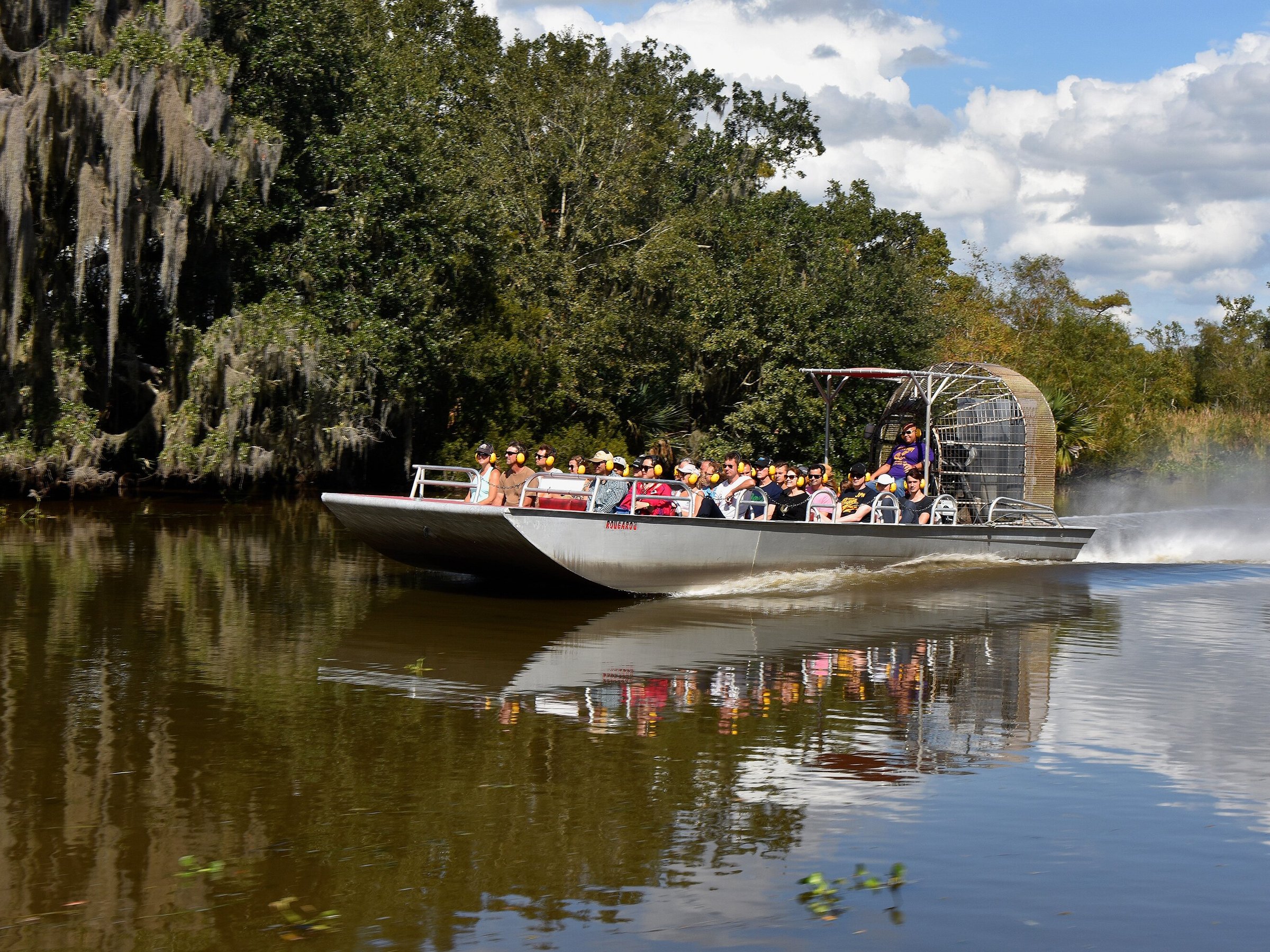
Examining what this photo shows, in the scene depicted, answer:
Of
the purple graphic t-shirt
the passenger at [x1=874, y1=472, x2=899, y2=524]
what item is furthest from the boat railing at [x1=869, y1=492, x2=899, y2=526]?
the purple graphic t-shirt

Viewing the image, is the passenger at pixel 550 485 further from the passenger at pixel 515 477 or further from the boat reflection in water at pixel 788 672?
the boat reflection in water at pixel 788 672

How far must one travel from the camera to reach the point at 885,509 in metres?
18.8

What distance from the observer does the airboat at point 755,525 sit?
49.9 feet

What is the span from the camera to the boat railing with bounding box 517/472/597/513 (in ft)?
50.0

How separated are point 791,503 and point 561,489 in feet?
11.5

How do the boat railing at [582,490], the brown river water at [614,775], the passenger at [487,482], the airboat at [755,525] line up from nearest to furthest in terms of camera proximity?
the brown river water at [614,775], the airboat at [755,525], the boat railing at [582,490], the passenger at [487,482]

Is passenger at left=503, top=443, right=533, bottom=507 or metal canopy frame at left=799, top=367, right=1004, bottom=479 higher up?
metal canopy frame at left=799, top=367, right=1004, bottom=479

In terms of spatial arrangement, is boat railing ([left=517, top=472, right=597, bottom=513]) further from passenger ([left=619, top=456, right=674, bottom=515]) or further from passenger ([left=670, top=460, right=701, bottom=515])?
passenger ([left=670, top=460, right=701, bottom=515])

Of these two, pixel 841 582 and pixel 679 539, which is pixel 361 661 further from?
pixel 841 582

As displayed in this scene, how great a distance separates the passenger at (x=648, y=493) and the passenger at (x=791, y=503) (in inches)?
54.3

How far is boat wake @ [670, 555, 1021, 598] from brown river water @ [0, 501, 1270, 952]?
1015 millimetres

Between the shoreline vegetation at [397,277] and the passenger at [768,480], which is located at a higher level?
the shoreline vegetation at [397,277]

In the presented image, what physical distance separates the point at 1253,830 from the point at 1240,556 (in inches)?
720

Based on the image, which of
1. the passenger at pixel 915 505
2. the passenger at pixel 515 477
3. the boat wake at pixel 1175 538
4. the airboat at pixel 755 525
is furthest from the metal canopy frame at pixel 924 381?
the passenger at pixel 515 477
